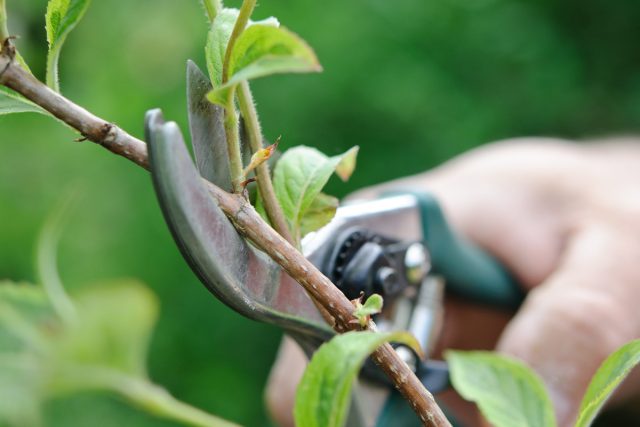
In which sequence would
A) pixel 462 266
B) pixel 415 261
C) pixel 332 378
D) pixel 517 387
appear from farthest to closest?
pixel 462 266
pixel 415 261
pixel 517 387
pixel 332 378

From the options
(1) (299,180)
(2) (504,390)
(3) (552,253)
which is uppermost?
(1) (299,180)

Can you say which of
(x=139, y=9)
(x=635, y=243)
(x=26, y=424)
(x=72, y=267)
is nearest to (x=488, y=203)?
(x=635, y=243)

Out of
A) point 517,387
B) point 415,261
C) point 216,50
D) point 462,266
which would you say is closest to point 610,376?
point 517,387

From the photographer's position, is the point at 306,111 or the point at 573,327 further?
the point at 306,111

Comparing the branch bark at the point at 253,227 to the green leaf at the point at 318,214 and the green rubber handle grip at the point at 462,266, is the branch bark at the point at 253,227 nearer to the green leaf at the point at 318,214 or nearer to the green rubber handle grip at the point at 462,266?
the green leaf at the point at 318,214

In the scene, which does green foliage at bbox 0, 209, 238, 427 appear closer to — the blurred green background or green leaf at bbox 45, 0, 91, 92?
green leaf at bbox 45, 0, 91, 92

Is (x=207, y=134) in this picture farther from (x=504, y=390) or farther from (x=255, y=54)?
(x=504, y=390)

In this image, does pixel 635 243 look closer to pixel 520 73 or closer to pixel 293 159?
pixel 293 159
